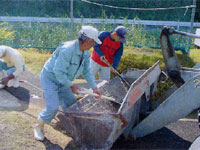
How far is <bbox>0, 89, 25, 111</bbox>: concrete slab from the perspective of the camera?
5.54 m

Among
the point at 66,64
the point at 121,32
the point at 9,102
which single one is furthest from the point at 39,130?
the point at 121,32

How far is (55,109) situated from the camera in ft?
12.9

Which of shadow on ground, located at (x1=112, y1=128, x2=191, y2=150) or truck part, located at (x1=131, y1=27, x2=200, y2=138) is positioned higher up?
truck part, located at (x1=131, y1=27, x2=200, y2=138)

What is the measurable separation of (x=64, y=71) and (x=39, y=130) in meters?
1.06

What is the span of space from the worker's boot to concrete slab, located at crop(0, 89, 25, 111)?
1.51 metres

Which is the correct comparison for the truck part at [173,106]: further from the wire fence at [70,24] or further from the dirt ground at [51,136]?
the wire fence at [70,24]

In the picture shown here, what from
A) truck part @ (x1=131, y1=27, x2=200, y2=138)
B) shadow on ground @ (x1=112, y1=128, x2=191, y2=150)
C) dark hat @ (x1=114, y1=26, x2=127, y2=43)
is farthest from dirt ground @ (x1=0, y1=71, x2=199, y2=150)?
dark hat @ (x1=114, y1=26, x2=127, y2=43)

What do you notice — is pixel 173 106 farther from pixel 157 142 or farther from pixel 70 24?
pixel 70 24

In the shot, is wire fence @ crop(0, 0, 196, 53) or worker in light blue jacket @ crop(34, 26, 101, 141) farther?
wire fence @ crop(0, 0, 196, 53)

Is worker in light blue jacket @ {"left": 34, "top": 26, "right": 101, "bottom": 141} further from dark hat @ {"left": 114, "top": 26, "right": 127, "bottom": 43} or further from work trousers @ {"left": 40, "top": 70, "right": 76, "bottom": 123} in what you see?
dark hat @ {"left": 114, "top": 26, "right": 127, "bottom": 43}

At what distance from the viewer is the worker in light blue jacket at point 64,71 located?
3682 mm

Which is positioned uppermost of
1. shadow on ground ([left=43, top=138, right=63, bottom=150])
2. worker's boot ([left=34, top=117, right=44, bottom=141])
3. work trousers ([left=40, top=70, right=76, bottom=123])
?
work trousers ([left=40, top=70, right=76, bottom=123])

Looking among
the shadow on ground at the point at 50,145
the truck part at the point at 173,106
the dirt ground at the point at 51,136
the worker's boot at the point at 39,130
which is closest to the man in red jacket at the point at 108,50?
the truck part at the point at 173,106

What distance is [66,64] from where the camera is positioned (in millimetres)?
3711
